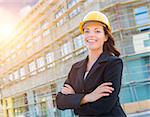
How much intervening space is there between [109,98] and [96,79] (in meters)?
0.03

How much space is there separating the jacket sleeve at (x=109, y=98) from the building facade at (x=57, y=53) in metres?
2.63

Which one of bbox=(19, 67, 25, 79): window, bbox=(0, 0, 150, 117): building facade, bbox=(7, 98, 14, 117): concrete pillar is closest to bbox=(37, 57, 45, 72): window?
bbox=(0, 0, 150, 117): building facade

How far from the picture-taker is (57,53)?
412 cm

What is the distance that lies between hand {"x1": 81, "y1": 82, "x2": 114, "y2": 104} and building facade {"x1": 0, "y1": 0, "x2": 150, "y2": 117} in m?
2.63

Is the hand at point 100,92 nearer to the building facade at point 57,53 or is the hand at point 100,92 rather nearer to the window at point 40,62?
the building facade at point 57,53

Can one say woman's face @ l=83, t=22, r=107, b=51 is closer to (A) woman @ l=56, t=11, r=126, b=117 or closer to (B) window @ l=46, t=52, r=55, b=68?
(A) woman @ l=56, t=11, r=126, b=117

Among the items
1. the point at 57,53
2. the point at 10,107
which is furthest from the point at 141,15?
the point at 10,107

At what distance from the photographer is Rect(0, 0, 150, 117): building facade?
3.12 meters

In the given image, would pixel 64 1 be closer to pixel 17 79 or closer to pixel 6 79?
pixel 17 79

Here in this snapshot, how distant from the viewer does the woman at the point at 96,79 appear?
0.46 meters

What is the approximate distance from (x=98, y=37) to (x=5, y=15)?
9.03 ft

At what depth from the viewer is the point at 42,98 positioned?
432 cm

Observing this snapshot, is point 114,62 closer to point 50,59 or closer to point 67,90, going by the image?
point 67,90

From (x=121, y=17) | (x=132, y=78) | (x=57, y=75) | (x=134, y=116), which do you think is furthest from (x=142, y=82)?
(x=57, y=75)
